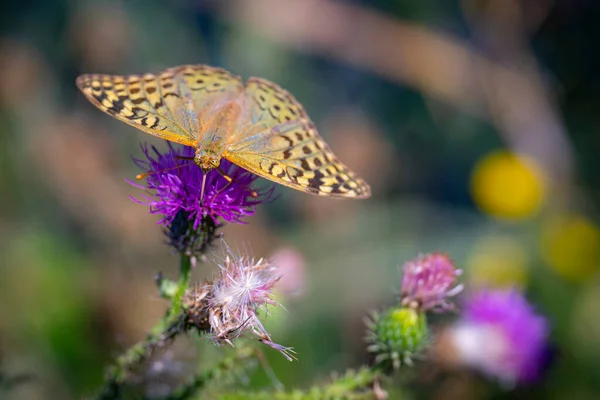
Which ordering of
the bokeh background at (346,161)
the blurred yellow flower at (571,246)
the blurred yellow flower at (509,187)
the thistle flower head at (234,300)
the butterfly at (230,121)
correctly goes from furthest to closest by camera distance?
the blurred yellow flower at (509,187), the blurred yellow flower at (571,246), the bokeh background at (346,161), the butterfly at (230,121), the thistle flower head at (234,300)

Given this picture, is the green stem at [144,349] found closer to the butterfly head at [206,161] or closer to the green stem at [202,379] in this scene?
the green stem at [202,379]

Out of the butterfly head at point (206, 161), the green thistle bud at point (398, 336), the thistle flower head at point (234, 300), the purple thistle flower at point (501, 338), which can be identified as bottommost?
the purple thistle flower at point (501, 338)

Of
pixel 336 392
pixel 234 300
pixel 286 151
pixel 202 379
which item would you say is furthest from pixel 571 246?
pixel 234 300

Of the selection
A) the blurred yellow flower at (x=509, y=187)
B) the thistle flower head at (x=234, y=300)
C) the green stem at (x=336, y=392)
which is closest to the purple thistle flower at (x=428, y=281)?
the green stem at (x=336, y=392)

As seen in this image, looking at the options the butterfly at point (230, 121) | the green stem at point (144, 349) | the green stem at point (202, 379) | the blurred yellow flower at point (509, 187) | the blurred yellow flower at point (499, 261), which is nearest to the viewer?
the green stem at point (144, 349)

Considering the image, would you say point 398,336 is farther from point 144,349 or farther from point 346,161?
point 346,161

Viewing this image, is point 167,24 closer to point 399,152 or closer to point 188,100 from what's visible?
point 399,152

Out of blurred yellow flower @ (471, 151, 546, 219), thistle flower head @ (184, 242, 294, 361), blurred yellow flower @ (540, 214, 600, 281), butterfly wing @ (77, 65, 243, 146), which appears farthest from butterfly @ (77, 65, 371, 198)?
blurred yellow flower @ (471, 151, 546, 219)
